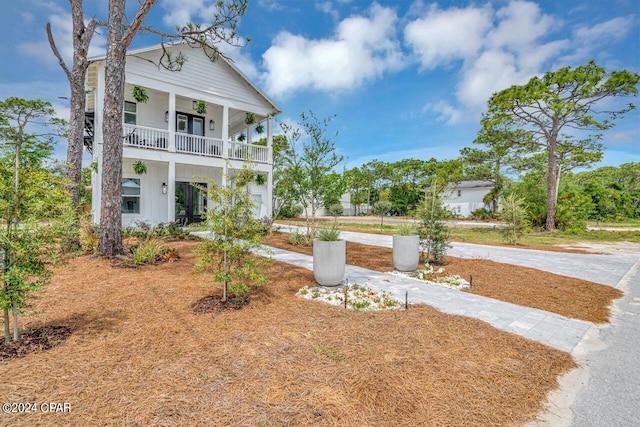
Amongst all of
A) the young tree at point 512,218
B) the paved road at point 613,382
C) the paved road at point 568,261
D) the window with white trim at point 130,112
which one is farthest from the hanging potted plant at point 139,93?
the young tree at point 512,218

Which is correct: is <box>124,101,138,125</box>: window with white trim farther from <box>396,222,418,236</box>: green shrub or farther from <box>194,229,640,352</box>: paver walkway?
<box>396,222,418,236</box>: green shrub

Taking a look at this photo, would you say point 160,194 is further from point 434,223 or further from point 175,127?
point 434,223

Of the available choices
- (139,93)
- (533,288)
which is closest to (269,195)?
(139,93)

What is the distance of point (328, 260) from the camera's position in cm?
518

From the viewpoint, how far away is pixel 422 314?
404 centimetres

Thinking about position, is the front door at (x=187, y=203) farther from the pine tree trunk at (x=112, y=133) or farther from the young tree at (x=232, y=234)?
the young tree at (x=232, y=234)

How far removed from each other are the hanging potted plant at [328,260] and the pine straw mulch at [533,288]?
211 cm

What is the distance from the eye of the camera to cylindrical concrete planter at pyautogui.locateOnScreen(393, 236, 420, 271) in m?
6.59

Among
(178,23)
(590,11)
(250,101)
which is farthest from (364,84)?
(178,23)

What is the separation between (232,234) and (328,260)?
1.90 meters

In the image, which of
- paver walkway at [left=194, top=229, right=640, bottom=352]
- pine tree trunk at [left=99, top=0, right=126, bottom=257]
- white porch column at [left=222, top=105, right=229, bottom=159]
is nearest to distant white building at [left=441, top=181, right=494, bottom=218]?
paver walkway at [left=194, top=229, right=640, bottom=352]

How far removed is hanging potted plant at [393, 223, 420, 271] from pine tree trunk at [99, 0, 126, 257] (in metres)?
6.52

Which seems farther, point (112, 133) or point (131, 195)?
point (131, 195)

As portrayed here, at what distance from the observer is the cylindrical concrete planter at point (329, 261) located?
516 cm
